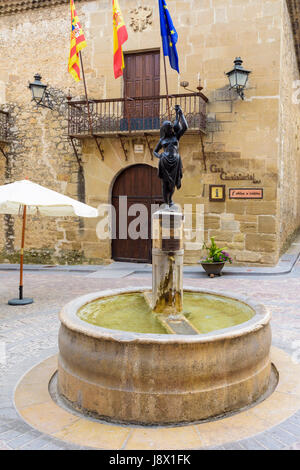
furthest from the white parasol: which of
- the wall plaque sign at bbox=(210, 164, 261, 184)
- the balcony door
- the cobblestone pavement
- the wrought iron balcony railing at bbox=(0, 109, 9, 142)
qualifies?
the wrought iron balcony railing at bbox=(0, 109, 9, 142)

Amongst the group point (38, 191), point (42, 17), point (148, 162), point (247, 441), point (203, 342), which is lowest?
point (247, 441)

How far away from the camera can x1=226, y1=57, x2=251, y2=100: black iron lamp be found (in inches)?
410

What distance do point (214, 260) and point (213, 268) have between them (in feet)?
0.81

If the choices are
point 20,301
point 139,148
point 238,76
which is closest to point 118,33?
point 238,76

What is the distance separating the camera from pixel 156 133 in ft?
37.7

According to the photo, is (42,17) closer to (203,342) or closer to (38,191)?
(38,191)

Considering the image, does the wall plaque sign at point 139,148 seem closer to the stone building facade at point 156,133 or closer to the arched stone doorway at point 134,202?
the stone building facade at point 156,133

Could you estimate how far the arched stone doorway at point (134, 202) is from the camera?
40.5ft

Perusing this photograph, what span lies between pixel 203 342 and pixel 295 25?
44.7ft

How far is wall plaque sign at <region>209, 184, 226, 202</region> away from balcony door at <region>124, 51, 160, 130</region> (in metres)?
2.39

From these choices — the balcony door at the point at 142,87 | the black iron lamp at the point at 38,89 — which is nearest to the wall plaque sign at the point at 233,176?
the balcony door at the point at 142,87

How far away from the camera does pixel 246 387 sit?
A: 349 cm

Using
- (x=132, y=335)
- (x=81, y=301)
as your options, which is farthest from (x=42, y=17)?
(x=132, y=335)

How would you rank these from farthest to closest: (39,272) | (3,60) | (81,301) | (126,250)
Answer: (3,60), (126,250), (39,272), (81,301)
